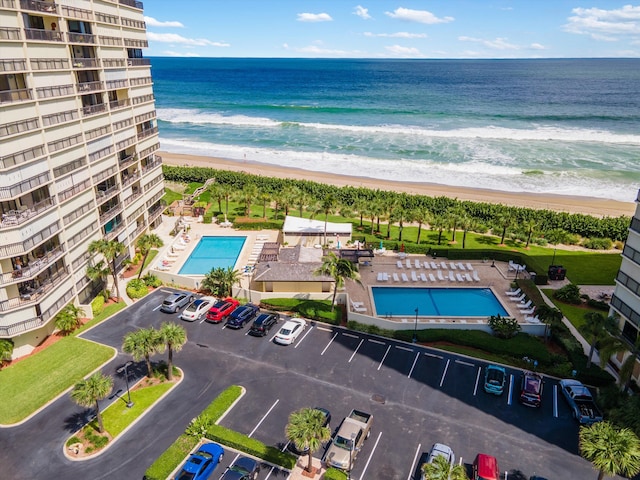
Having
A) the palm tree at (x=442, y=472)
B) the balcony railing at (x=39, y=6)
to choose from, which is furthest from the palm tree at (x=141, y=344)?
the balcony railing at (x=39, y=6)

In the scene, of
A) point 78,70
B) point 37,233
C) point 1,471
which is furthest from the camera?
point 78,70

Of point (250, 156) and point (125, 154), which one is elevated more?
point (125, 154)

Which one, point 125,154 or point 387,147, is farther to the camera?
point 387,147

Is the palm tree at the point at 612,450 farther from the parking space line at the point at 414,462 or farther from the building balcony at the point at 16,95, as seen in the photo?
the building balcony at the point at 16,95

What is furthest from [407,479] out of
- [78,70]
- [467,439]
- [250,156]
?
[250,156]

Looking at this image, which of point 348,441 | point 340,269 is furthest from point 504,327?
point 348,441

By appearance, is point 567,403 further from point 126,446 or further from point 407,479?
point 126,446

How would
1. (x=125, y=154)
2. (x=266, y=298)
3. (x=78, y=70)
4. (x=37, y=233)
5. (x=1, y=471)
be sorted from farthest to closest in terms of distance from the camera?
1. (x=125, y=154)
2. (x=266, y=298)
3. (x=78, y=70)
4. (x=37, y=233)
5. (x=1, y=471)
